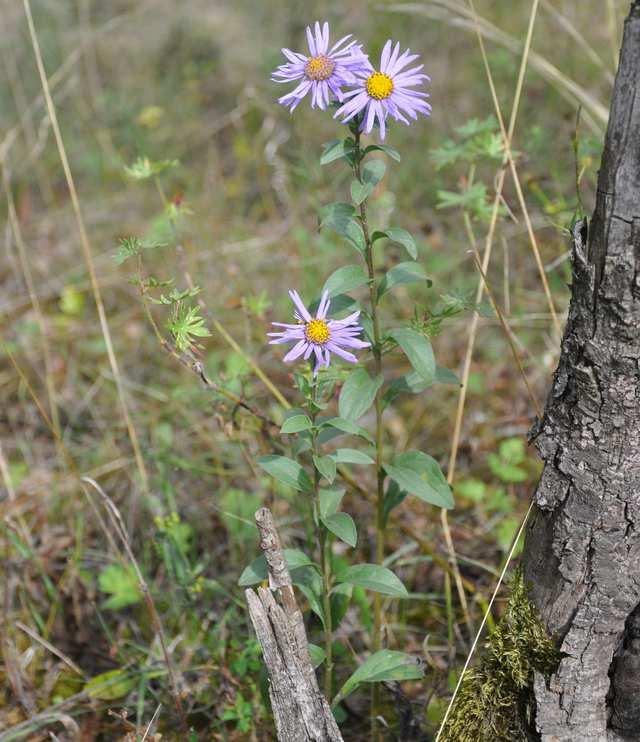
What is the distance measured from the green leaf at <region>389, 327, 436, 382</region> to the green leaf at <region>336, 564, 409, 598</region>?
0.36 m

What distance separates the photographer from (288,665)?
4.27 feet

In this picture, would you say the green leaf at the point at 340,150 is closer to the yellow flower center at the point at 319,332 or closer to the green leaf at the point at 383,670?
the yellow flower center at the point at 319,332

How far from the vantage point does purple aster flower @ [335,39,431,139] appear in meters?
1.24

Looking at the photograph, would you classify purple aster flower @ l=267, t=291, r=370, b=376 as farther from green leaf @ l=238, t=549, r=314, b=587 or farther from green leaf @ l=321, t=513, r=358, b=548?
green leaf @ l=238, t=549, r=314, b=587

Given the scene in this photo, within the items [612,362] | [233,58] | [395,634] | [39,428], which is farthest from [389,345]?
[233,58]

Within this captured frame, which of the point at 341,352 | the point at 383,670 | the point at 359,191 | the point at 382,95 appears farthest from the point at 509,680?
the point at 382,95

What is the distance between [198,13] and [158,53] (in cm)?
35

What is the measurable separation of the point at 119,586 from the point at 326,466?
104 centimetres

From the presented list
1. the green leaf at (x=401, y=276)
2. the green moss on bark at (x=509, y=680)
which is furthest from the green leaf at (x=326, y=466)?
the green moss on bark at (x=509, y=680)

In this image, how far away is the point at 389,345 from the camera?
1.46m

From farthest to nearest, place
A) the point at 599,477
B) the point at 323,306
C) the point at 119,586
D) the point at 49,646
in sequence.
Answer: the point at 119,586 → the point at 49,646 → the point at 323,306 → the point at 599,477

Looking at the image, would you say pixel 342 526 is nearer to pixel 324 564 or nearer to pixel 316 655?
pixel 324 564

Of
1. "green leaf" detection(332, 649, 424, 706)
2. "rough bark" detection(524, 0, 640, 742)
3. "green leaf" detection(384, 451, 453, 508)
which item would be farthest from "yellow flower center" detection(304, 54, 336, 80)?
"green leaf" detection(332, 649, 424, 706)

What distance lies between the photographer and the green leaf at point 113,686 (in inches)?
72.8
